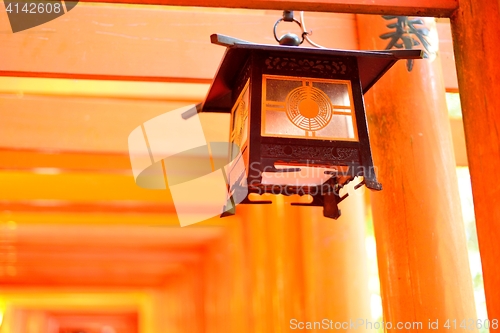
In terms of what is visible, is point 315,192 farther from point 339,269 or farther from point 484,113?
point 339,269

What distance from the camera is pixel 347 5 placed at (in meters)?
1.87

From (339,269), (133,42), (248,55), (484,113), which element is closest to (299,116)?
(248,55)

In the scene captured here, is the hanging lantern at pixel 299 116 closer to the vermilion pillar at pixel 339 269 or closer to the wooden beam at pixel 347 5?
the wooden beam at pixel 347 5

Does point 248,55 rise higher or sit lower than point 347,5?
lower

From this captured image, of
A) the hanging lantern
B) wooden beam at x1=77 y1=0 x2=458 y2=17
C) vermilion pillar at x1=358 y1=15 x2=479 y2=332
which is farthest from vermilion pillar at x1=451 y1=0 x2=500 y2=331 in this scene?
vermilion pillar at x1=358 y1=15 x2=479 y2=332

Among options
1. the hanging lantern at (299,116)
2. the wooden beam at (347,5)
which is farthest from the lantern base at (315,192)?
the wooden beam at (347,5)

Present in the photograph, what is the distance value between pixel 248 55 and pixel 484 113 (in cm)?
66

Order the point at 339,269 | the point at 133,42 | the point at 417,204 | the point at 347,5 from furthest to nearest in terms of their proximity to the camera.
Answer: the point at 339,269
the point at 133,42
the point at 417,204
the point at 347,5

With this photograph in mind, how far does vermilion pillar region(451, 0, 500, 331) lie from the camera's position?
5.59 feet

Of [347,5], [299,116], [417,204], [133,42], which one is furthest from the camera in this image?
[133,42]

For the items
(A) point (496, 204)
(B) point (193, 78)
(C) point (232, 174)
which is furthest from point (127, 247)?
(A) point (496, 204)

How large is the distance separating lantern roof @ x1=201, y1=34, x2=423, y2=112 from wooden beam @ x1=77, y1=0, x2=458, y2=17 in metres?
0.15

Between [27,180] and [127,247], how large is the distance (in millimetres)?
1593

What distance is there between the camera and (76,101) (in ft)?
13.9
